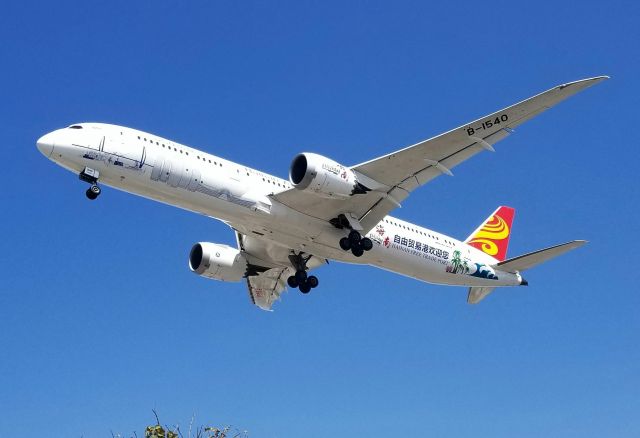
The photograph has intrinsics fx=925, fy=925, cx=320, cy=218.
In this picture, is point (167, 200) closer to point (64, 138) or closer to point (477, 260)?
Result: point (64, 138)

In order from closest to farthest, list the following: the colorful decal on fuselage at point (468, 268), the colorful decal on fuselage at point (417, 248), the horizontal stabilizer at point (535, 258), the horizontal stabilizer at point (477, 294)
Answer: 1. the horizontal stabilizer at point (535, 258)
2. the colorful decal on fuselage at point (417, 248)
3. the colorful decal on fuselage at point (468, 268)
4. the horizontal stabilizer at point (477, 294)

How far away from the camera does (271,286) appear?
48906 millimetres

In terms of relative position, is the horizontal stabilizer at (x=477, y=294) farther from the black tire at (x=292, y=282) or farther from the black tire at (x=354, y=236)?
the black tire at (x=354, y=236)

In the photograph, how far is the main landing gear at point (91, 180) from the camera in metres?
35.4

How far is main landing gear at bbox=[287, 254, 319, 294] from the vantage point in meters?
43.9

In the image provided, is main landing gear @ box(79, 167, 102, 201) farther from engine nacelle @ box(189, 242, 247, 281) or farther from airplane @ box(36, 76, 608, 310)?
engine nacelle @ box(189, 242, 247, 281)

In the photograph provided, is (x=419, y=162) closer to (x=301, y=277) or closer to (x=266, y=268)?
(x=301, y=277)

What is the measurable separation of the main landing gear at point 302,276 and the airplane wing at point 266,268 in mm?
536

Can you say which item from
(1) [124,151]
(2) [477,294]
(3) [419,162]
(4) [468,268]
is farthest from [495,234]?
(1) [124,151]

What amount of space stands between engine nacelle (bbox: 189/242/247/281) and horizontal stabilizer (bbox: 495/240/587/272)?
1289cm

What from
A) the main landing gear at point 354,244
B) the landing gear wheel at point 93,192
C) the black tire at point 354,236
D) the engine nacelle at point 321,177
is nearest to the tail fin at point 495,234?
the main landing gear at point 354,244

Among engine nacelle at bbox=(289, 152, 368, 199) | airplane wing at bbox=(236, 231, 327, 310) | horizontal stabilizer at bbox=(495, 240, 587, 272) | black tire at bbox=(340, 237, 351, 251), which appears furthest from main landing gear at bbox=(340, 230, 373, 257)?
horizontal stabilizer at bbox=(495, 240, 587, 272)

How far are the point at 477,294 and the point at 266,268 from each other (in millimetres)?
10875

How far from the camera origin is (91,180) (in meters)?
35.5
